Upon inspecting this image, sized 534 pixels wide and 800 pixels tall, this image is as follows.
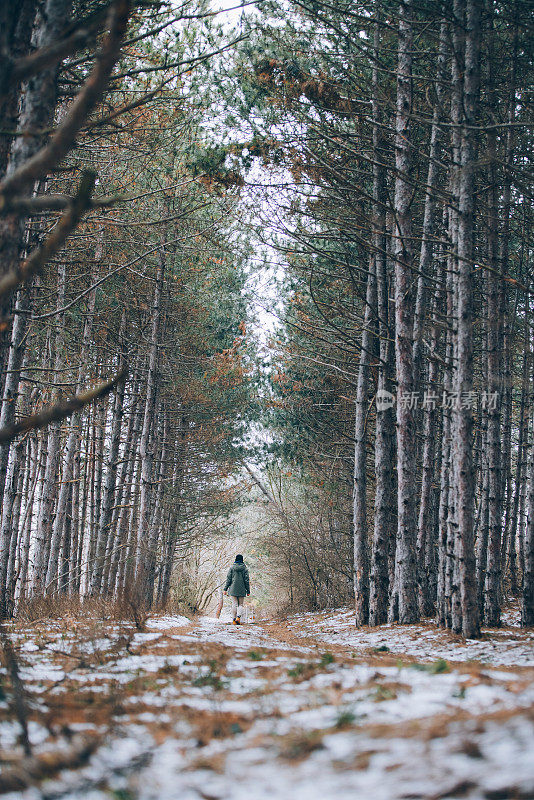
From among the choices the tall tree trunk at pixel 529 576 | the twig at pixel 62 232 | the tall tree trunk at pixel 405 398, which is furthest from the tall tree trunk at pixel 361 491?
the twig at pixel 62 232

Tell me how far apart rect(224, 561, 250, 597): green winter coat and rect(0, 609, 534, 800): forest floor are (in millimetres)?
10988

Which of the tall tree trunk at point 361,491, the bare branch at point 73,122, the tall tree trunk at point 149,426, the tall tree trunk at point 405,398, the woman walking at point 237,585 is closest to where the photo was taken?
the bare branch at point 73,122

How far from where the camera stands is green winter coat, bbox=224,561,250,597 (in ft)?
49.8

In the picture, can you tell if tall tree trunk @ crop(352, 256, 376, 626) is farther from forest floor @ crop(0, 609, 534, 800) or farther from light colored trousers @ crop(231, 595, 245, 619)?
forest floor @ crop(0, 609, 534, 800)

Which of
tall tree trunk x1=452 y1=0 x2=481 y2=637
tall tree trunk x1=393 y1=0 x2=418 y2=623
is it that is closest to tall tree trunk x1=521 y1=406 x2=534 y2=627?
tall tree trunk x1=452 y1=0 x2=481 y2=637

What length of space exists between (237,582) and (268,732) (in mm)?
13050

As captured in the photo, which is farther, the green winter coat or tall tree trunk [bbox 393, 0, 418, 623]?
the green winter coat

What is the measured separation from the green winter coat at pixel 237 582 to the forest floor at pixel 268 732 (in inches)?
433

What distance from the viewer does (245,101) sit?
1162 centimetres

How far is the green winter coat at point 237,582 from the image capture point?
15176 millimetres

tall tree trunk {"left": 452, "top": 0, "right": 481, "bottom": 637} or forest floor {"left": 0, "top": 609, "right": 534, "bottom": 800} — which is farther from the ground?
tall tree trunk {"left": 452, "top": 0, "right": 481, "bottom": 637}

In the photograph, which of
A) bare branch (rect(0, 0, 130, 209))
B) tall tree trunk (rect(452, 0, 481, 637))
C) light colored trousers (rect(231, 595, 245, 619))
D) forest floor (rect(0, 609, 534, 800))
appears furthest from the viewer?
light colored trousers (rect(231, 595, 245, 619))

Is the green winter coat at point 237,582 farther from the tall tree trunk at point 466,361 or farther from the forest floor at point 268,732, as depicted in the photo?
the forest floor at point 268,732

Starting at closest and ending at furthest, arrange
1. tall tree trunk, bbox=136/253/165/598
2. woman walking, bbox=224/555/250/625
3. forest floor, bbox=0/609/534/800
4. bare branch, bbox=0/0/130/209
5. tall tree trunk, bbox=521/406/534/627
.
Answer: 1. forest floor, bbox=0/609/534/800
2. bare branch, bbox=0/0/130/209
3. tall tree trunk, bbox=521/406/534/627
4. tall tree trunk, bbox=136/253/165/598
5. woman walking, bbox=224/555/250/625
